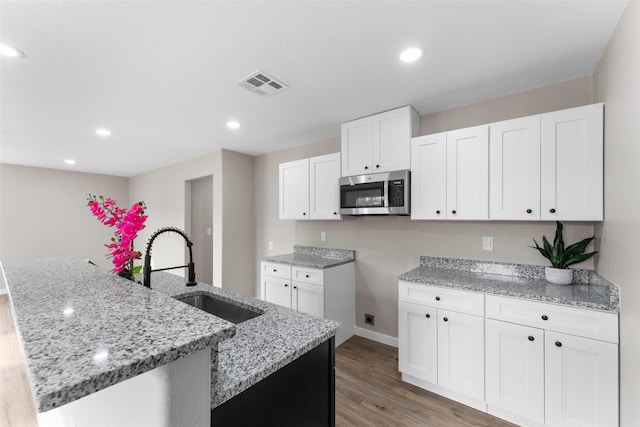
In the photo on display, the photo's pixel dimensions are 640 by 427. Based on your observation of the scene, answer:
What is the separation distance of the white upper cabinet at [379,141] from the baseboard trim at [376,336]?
1842 mm

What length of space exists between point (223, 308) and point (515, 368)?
1.95 metres

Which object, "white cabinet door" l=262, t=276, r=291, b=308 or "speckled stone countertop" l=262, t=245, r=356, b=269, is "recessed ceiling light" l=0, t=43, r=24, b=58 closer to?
"speckled stone countertop" l=262, t=245, r=356, b=269

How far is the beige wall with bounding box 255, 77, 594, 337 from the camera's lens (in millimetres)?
2236

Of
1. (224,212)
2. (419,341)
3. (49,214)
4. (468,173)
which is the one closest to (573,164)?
(468,173)

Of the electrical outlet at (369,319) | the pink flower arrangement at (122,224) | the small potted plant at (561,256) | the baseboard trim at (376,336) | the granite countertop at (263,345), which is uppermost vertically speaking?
Result: the pink flower arrangement at (122,224)

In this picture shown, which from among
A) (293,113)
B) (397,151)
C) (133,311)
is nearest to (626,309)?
(397,151)

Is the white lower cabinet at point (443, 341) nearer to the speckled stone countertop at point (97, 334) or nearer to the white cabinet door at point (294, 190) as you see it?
the white cabinet door at point (294, 190)

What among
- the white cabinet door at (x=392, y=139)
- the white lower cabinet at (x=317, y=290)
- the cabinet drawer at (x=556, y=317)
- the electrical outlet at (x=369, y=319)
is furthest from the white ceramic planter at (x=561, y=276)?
→ the white lower cabinet at (x=317, y=290)

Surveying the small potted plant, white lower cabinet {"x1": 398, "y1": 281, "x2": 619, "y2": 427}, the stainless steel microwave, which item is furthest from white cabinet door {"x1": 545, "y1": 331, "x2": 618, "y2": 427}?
the stainless steel microwave

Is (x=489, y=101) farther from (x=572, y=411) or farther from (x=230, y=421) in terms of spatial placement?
(x=230, y=421)

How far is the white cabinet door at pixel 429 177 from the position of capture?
2379 millimetres

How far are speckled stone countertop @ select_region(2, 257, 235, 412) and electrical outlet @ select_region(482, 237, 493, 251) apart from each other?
8.06 ft

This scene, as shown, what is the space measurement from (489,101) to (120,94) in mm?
3262

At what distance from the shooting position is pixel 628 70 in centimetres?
139
